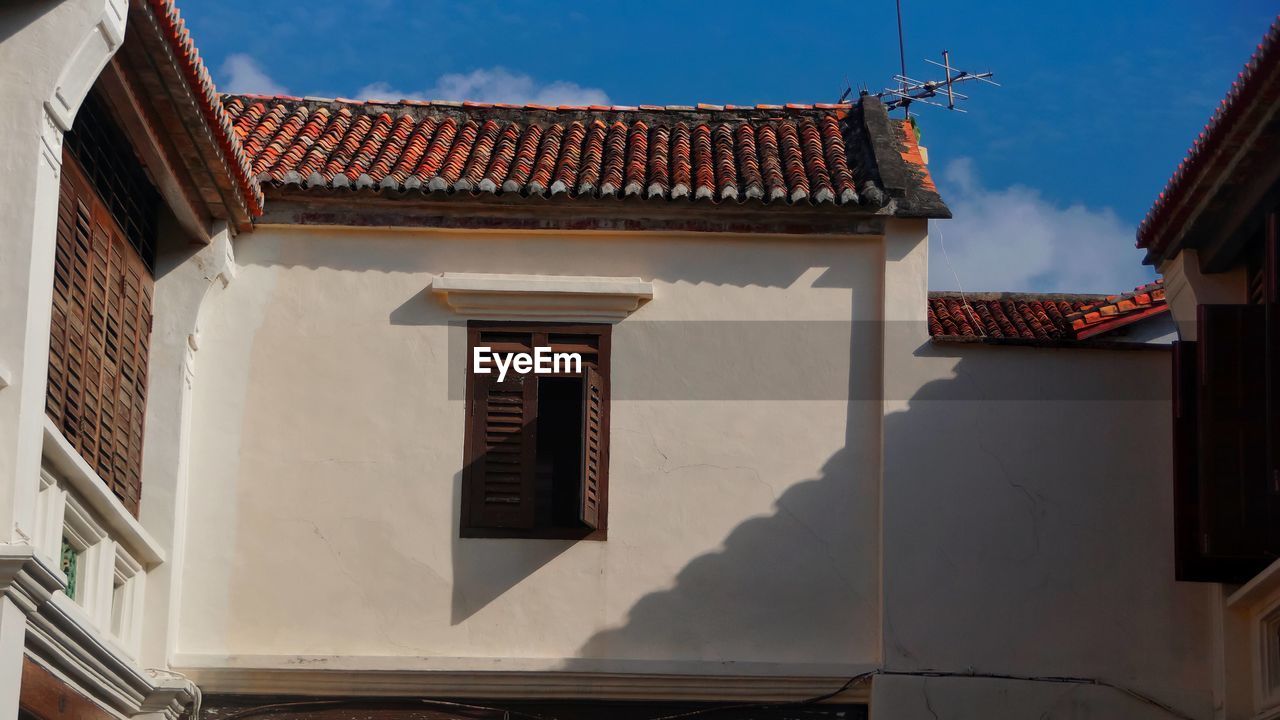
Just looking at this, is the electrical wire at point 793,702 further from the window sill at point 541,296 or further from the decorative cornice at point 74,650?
the window sill at point 541,296

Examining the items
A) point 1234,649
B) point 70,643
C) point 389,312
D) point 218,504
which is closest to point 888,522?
point 1234,649

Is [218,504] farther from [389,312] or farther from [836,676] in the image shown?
[836,676]

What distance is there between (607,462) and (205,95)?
355 centimetres

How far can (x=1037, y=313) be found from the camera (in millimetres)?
18031

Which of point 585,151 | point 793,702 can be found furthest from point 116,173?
point 793,702

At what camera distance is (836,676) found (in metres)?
11.8

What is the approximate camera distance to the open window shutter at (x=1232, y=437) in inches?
433

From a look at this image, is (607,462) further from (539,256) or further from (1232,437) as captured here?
(1232,437)

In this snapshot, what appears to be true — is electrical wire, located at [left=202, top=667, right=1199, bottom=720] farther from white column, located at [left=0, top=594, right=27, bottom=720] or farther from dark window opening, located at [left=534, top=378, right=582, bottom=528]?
white column, located at [left=0, top=594, right=27, bottom=720]

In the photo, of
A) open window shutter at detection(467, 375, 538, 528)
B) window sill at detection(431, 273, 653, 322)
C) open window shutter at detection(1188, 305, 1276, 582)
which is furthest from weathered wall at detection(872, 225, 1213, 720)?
open window shutter at detection(467, 375, 538, 528)

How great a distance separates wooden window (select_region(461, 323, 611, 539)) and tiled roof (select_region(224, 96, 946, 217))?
3.35 feet

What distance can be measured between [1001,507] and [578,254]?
3.28 meters

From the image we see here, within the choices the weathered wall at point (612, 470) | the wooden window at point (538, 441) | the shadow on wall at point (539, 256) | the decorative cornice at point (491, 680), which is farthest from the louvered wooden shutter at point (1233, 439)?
the wooden window at point (538, 441)

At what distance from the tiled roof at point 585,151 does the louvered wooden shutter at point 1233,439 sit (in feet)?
7.23
